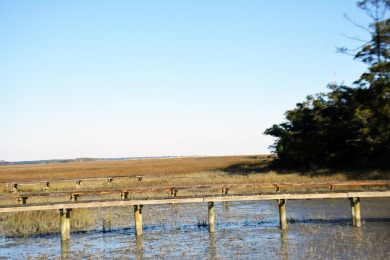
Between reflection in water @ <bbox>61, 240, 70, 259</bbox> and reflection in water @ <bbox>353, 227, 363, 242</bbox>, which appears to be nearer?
reflection in water @ <bbox>61, 240, 70, 259</bbox>

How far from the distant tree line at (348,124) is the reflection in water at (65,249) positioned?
1975cm

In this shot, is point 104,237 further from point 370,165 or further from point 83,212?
point 370,165

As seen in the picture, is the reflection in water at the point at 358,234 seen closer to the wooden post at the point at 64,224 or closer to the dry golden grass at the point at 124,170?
the wooden post at the point at 64,224

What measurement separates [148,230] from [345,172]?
683 inches

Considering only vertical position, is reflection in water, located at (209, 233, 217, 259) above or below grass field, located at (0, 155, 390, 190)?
below

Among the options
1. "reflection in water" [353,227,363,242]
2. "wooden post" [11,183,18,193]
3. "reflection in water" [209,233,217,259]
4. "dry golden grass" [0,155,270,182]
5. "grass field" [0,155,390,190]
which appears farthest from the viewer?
"dry golden grass" [0,155,270,182]

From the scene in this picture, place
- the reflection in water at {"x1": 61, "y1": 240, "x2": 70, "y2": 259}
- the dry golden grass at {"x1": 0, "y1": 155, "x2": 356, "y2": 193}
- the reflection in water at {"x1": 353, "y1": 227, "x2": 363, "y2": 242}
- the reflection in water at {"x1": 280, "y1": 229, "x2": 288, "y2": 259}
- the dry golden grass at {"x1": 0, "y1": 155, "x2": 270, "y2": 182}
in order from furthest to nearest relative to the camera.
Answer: the dry golden grass at {"x1": 0, "y1": 155, "x2": 270, "y2": 182} < the dry golden grass at {"x1": 0, "y1": 155, "x2": 356, "y2": 193} < the reflection in water at {"x1": 353, "y1": 227, "x2": 363, "y2": 242} < the reflection in water at {"x1": 61, "y1": 240, "x2": 70, "y2": 259} < the reflection in water at {"x1": 280, "y1": 229, "x2": 288, "y2": 259}

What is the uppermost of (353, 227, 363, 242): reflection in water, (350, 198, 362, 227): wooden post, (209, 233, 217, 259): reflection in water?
(350, 198, 362, 227): wooden post

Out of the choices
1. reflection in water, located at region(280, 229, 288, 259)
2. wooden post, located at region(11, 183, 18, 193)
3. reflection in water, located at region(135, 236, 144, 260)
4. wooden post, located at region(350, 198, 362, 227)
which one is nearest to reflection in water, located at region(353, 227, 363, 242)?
wooden post, located at region(350, 198, 362, 227)

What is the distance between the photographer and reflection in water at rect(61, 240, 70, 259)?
444 inches

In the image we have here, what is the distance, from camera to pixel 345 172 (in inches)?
1094

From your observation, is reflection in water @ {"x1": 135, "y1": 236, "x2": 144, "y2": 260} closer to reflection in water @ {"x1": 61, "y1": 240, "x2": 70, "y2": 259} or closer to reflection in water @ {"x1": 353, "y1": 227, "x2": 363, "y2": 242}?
reflection in water @ {"x1": 61, "y1": 240, "x2": 70, "y2": 259}

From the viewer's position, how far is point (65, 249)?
39.8 ft

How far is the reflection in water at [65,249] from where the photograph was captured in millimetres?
11280
